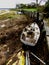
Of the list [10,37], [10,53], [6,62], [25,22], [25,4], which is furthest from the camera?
[25,4]

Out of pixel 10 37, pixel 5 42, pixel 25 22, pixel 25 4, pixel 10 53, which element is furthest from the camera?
pixel 25 4

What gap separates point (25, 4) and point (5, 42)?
1784 mm

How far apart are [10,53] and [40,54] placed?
16.6 inches

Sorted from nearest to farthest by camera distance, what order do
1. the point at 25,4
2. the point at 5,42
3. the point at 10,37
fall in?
the point at 5,42
the point at 10,37
the point at 25,4

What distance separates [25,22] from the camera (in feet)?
8.35

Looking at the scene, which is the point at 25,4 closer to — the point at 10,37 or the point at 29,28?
the point at 29,28

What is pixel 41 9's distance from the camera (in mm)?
2928

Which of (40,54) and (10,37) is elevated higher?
(10,37)

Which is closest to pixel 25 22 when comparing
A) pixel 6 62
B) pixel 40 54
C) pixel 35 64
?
pixel 40 54

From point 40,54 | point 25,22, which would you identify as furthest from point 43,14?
point 40,54

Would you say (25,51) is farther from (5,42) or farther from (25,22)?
(25,22)

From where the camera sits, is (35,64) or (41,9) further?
(41,9)

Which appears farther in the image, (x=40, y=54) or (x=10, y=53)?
(x=40, y=54)

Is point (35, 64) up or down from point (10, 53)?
down
